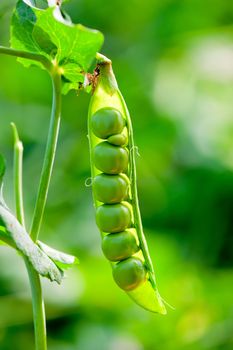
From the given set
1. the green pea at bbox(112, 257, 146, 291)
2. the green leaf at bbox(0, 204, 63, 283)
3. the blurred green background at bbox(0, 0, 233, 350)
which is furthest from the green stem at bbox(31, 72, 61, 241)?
the blurred green background at bbox(0, 0, 233, 350)

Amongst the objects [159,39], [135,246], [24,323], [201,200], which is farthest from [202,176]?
[135,246]

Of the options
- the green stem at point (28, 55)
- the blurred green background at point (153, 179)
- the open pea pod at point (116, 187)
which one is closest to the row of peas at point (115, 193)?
the open pea pod at point (116, 187)

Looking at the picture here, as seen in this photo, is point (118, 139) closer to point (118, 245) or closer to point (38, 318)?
point (118, 245)

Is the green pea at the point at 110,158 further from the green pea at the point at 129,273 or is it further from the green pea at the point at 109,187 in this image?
the green pea at the point at 129,273

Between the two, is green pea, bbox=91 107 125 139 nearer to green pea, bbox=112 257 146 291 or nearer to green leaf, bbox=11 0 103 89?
green leaf, bbox=11 0 103 89

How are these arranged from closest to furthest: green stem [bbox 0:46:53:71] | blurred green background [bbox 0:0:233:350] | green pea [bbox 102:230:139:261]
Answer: green stem [bbox 0:46:53:71], green pea [bbox 102:230:139:261], blurred green background [bbox 0:0:233:350]

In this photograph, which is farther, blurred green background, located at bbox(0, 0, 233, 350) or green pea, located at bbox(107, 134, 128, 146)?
blurred green background, located at bbox(0, 0, 233, 350)
